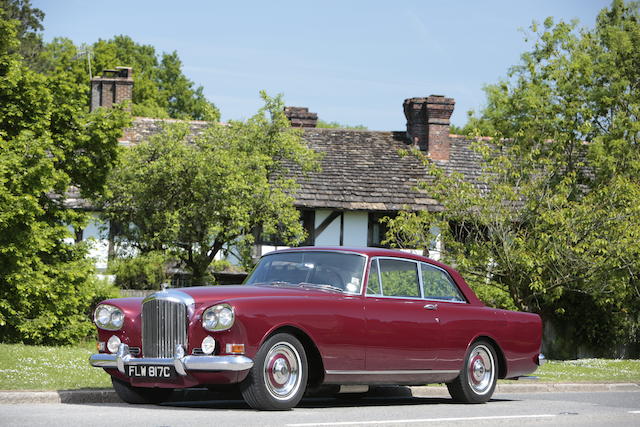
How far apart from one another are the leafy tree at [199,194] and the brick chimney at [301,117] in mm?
11218

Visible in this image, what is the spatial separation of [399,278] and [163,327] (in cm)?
298

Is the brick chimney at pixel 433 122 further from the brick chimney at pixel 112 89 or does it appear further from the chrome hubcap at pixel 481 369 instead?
the chrome hubcap at pixel 481 369

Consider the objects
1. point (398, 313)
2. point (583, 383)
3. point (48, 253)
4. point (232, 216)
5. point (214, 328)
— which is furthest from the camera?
point (232, 216)

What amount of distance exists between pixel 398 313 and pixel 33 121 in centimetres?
1373

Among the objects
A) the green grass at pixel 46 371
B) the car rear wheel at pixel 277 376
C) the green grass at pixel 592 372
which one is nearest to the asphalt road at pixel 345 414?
the car rear wheel at pixel 277 376

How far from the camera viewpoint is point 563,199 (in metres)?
23.5

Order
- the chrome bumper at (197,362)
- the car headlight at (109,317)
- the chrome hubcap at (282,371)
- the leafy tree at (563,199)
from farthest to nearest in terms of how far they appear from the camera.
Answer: the leafy tree at (563,199), the car headlight at (109,317), the chrome hubcap at (282,371), the chrome bumper at (197,362)

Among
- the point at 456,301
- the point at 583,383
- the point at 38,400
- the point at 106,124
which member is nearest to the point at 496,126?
the point at 106,124

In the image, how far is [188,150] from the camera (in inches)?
1052

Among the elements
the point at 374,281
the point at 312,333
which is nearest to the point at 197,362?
the point at 312,333

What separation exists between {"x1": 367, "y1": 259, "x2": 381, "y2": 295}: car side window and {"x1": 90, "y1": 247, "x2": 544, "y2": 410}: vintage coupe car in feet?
0.04

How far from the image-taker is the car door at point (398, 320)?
426 inches

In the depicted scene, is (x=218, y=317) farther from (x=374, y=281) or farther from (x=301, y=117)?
(x=301, y=117)

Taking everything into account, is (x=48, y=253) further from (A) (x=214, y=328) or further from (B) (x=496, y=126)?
(B) (x=496, y=126)
